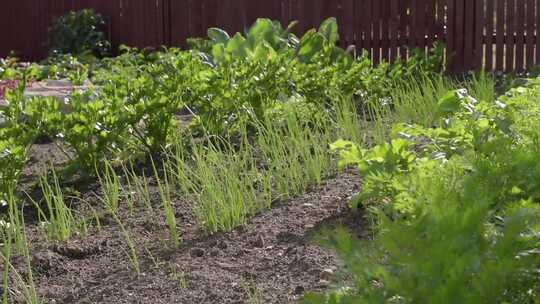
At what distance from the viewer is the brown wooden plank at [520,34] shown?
1046 cm

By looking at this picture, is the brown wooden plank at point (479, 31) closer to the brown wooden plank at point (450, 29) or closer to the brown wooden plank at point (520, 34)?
the brown wooden plank at point (450, 29)

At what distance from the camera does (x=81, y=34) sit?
13.3m

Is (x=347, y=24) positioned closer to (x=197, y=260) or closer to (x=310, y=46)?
(x=310, y=46)

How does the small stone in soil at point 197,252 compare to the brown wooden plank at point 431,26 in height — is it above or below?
below

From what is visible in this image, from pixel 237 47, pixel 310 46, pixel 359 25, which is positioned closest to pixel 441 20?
pixel 359 25

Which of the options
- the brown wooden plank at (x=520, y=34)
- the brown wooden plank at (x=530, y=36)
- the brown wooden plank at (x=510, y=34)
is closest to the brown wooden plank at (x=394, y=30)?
the brown wooden plank at (x=510, y=34)

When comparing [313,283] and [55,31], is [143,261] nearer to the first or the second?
[313,283]

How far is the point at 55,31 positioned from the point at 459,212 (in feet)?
40.6

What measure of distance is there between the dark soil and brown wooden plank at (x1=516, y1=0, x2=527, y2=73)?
255 inches

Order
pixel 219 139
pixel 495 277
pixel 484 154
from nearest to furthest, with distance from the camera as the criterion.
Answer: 1. pixel 495 277
2. pixel 484 154
3. pixel 219 139

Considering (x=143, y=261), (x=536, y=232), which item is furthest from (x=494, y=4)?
(x=536, y=232)

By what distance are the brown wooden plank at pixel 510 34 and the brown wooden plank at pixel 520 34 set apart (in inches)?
1.7

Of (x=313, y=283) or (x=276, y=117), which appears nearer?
(x=313, y=283)

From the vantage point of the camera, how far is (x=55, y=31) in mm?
13703
